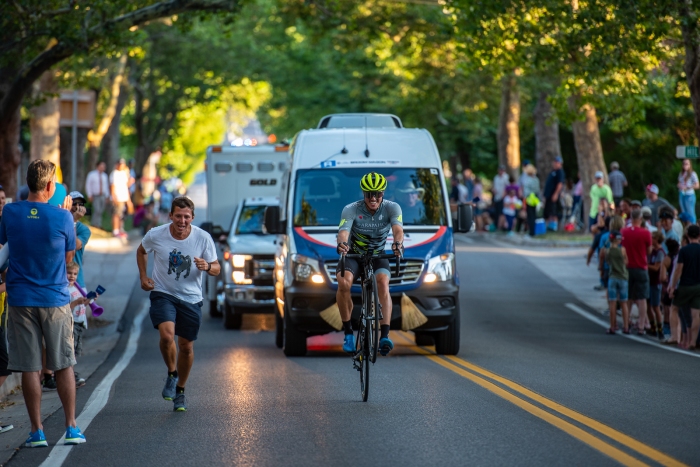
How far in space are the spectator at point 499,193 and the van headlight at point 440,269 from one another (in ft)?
70.8

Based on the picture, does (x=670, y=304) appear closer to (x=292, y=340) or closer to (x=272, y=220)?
(x=292, y=340)

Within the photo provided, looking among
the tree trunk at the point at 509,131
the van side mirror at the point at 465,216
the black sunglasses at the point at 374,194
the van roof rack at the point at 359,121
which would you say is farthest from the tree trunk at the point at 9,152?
the tree trunk at the point at 509,131

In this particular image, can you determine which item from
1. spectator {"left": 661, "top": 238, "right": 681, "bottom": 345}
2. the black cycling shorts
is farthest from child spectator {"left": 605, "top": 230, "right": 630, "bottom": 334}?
the black cycling shorts

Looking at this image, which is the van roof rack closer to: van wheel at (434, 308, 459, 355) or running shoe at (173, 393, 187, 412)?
van wheel at (434, 308, 459, 355)

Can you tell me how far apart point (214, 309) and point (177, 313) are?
1106 cm

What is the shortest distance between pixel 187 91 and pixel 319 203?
43.4 m

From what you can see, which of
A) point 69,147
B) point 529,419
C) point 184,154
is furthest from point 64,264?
point 184,154

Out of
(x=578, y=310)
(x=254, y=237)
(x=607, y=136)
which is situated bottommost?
(x=578, y=310)

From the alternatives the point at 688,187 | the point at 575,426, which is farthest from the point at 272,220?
the point at 688,187

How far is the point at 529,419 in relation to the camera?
931cm

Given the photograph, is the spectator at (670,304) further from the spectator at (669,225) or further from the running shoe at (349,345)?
the running shoe at (349,345)

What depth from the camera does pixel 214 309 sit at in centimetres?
2114

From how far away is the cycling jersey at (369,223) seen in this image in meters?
11.4

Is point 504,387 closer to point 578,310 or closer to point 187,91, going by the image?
point 578,310
